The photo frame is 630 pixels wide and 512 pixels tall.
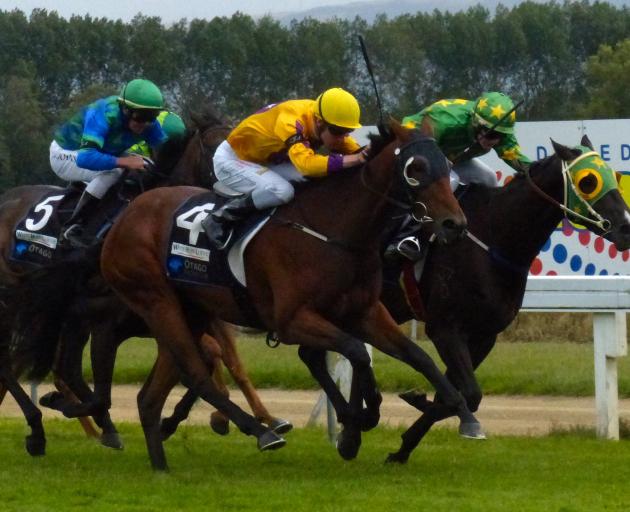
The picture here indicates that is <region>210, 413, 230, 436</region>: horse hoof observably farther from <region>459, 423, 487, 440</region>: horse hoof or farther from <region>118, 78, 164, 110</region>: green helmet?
<region>459, 423, 487, 440</region>: horse hoof

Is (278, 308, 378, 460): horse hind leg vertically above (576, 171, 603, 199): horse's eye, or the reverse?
(576, 171, 603, 199): horse's eye

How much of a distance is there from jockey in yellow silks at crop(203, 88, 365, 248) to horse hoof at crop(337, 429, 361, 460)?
1.10m

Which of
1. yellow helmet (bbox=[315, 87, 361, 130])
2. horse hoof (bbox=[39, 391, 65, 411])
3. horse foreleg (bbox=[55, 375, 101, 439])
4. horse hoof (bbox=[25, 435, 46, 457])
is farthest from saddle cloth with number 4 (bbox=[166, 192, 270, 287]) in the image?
horse foreleg (bbox=[55, 375, 101, 439])

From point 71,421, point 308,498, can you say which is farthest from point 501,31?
point 308,498

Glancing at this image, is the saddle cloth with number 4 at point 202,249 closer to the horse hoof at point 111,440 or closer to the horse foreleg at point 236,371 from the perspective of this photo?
the horse hoof at point 111,440

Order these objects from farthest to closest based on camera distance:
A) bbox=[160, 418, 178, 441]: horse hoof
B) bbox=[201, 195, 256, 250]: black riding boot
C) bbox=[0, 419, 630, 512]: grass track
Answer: bbox=[160, 418, 178, 441]: horse hoof < bbox=[201, 195, 256, 250]: black riding boot < bbox=[0, 419, 630, 512]: grass track

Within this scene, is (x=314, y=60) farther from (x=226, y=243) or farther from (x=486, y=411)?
(x=226, y=243)

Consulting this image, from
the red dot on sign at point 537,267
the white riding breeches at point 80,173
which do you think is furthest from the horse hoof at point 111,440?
the red dot on sign at point 537,267

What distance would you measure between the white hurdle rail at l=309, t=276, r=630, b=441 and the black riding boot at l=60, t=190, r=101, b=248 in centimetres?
176

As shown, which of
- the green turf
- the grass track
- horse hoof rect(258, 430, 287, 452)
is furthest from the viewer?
the green turf

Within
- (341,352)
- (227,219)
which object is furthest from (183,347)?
(341,352)


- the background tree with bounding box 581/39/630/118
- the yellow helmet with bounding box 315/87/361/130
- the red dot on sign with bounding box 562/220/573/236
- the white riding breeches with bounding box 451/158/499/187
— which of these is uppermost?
the yellow helmet with bounding box 315/87/361/130

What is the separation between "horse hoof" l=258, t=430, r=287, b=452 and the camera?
6.78 meters

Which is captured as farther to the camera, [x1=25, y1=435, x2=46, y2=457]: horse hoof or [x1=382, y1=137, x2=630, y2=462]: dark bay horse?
[x1=25, y1=435, x2=46, y2=457]: horse hoof
